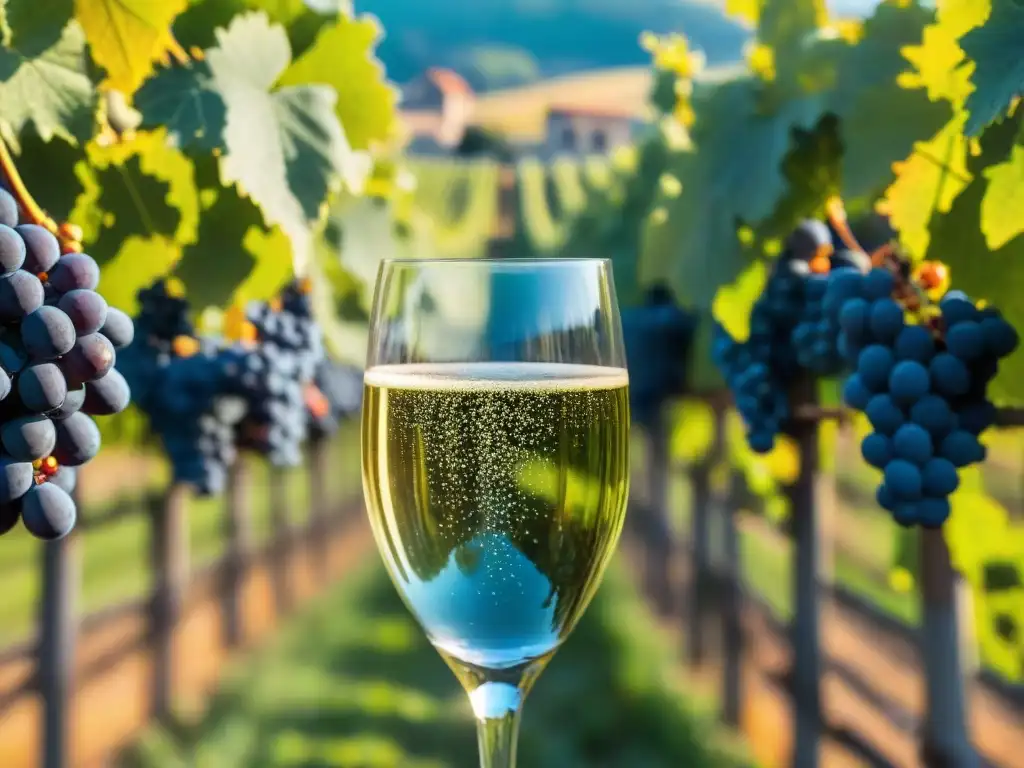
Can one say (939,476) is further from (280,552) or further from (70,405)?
(280,552)

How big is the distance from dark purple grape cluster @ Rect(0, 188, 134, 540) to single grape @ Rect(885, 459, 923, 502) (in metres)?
1.01

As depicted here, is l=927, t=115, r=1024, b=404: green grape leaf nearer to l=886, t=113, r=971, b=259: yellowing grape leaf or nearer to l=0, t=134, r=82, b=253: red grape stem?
l=886, t=113, r=971, b=259: yellowing grape leaf

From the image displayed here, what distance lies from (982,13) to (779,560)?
11869 millimetres

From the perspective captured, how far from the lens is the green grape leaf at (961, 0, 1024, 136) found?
1.15 meters

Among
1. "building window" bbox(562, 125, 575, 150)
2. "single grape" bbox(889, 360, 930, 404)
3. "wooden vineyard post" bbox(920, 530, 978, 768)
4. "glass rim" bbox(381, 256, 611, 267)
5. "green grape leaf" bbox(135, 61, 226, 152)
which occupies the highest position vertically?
"building window" bbox(562, 125, 575, 150)

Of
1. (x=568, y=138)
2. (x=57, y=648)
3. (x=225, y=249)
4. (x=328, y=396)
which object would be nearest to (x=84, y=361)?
(x=225, y=249)

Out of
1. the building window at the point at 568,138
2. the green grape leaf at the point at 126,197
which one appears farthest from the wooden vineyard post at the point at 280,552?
the building window at the point at 568,138

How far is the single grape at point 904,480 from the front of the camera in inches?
59.2

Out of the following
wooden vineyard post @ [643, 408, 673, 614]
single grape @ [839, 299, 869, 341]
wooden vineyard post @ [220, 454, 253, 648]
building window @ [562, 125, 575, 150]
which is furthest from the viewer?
building window @ [562, 125, 575, 150]

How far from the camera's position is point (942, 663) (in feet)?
8.36

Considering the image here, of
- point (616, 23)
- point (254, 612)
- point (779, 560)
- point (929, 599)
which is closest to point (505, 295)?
point (929, 599)

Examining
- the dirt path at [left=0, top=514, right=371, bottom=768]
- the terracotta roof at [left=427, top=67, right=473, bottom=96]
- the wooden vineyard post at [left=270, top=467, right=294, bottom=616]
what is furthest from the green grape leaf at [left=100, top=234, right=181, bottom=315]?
the terracotta roof at [left=427, top=67, right=473, bottom=96]

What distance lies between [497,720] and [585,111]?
47482 mm

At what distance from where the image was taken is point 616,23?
2638 inches
